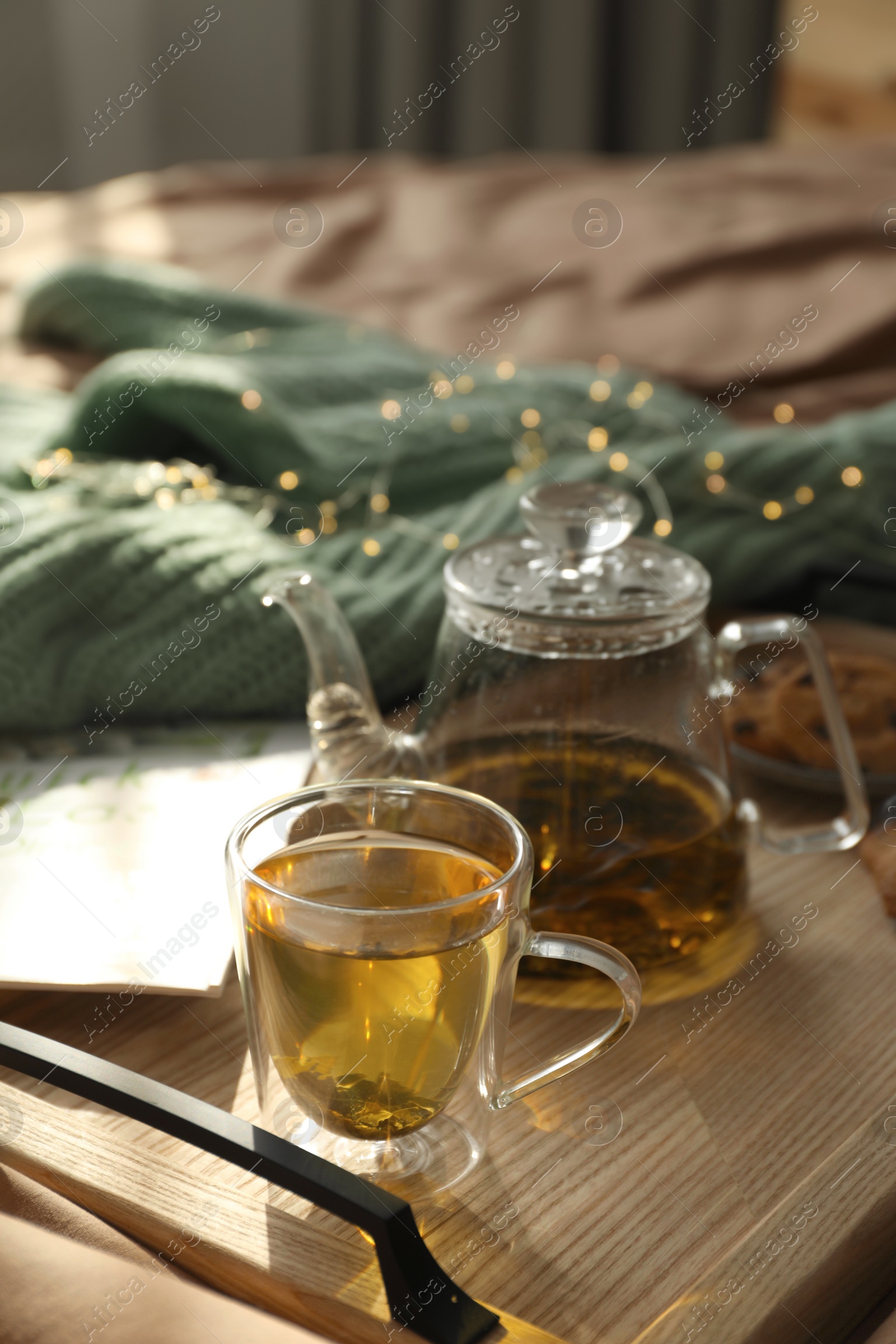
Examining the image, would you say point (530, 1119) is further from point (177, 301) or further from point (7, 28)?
point (7, 28)

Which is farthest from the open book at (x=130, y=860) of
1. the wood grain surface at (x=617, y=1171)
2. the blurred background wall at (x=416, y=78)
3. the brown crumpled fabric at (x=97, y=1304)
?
the blurred background wall at (x=416, y=78)

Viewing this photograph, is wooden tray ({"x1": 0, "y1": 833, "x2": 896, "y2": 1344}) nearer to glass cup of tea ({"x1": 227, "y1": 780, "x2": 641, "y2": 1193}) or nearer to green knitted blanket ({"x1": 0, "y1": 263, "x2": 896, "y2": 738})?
glass cup of tea ({"x1": 227, "y1": 780, "x2": 641, "y2": 1193})

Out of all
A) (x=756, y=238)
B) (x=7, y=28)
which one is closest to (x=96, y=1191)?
(x=756, y=238)

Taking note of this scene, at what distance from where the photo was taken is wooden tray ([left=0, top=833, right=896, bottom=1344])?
0.34 meters

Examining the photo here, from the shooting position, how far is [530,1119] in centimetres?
41

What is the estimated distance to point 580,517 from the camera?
0.47 metres

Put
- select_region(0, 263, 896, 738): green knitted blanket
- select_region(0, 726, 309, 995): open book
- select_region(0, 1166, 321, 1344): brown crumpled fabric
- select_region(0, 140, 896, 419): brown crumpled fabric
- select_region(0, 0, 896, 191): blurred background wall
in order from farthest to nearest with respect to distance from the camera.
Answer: select_region(0, 0, 896, 191): blurred background wall, select_region(0, 140, 896, 419): brown crumpled fabric, select_region(0, 263, 896, 738): green knitted blanket, select_region(0, 726, 309, 995): open book, select_region(0, 1166, 321, 1344): brown crumpled fabric

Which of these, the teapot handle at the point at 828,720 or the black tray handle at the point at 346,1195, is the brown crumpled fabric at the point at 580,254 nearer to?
the teapot handle at the point at 828,720

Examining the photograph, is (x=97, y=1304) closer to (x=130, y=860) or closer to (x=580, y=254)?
(x=130, y=860)

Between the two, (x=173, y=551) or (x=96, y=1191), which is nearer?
(x=96, y=1191)

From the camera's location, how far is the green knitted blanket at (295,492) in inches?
25.8

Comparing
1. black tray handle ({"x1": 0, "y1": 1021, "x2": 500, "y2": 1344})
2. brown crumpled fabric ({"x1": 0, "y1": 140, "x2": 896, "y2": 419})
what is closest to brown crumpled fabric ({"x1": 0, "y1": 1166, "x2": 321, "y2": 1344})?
black tray handle ({"x1": 0, "y1": 1021, "x2": 500, "y2": 1344})

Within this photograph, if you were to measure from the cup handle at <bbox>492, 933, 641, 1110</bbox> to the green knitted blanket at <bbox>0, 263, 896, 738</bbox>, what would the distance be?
1.06 feet

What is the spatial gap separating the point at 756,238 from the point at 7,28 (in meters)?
1.71
